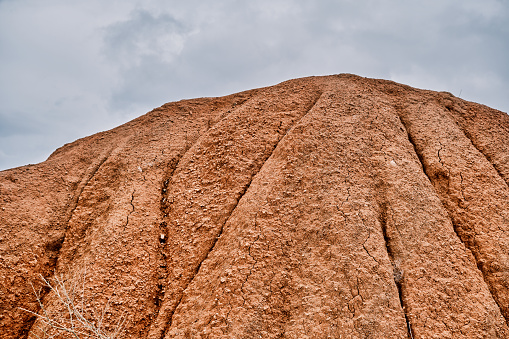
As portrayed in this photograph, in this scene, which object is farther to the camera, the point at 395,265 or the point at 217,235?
the point at 217,235

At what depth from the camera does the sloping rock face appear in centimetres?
362

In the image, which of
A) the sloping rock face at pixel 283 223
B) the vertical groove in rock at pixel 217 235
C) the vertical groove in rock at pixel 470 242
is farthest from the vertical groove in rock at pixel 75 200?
the vertical groove in rock at pixel 470 242

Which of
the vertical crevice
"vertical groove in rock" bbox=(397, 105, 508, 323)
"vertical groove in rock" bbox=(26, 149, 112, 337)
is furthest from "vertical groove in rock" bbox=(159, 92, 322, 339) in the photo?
the vertical crevice

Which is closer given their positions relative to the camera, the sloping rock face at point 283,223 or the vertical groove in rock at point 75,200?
the sloping rock face at point 283,223

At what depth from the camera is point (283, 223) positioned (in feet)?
14.0

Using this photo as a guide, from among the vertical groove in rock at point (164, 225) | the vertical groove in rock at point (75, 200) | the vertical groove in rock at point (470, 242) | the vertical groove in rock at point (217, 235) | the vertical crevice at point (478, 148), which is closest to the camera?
the vertical groove in rock at point (470, 242)

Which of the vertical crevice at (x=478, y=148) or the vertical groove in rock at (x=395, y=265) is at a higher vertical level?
the vertical crevice at (x=478, y=148)

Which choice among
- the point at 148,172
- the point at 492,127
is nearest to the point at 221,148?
the point at 148,172

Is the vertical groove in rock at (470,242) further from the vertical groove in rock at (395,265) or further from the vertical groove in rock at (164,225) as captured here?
the vertical groove in rock at (164,225)

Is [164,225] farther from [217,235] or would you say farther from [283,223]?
[283,223]

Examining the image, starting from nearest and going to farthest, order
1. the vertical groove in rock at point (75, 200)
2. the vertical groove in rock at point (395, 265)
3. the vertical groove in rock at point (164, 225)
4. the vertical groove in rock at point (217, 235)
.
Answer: the vertical groove in rock at point (395, 265), the vertical groove in rock at point (217, 235), the vertical groove in rock at point (164, 225), the vertical groove in rock at point (75, 200)

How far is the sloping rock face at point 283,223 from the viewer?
362cm

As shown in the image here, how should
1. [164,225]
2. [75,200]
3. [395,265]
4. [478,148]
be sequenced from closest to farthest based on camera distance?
[395,265] → [164,225] → [75,200] → [478,148]

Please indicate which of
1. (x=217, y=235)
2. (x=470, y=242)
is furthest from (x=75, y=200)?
(x=470, y=242)
